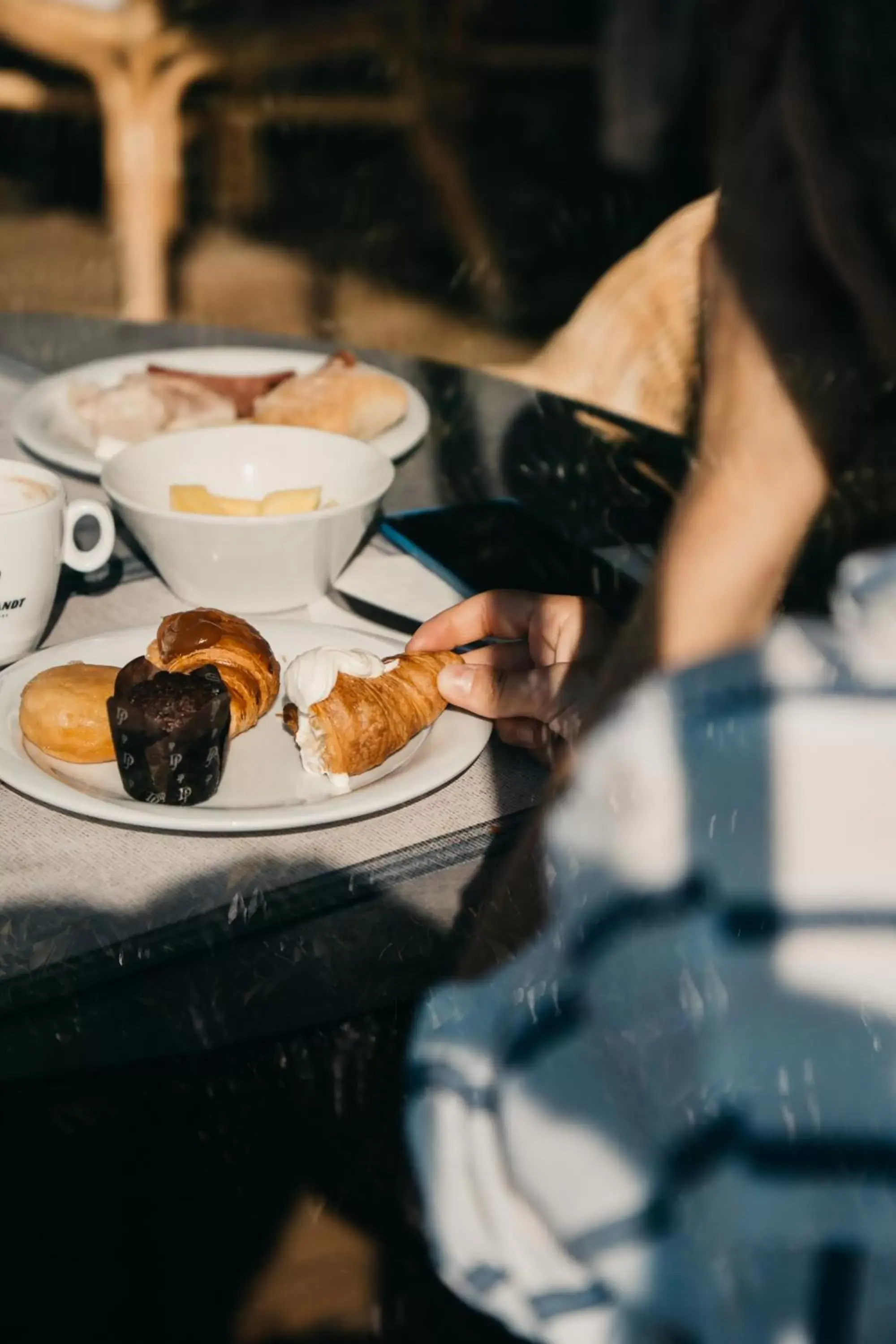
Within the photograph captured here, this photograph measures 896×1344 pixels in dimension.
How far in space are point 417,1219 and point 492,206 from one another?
183 inches

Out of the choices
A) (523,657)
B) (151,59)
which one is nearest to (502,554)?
(523,657)

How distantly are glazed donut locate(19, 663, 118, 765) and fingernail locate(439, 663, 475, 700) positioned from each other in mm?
131

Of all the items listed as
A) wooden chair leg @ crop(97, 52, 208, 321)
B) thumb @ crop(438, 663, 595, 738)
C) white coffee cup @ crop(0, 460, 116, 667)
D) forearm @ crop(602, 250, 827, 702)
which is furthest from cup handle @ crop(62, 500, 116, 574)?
wooden chair leg @ crop(97, 52, 208, 321)

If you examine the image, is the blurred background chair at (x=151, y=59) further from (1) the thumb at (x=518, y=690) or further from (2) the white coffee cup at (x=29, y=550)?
(1) the thumb at (x=518, y=690)

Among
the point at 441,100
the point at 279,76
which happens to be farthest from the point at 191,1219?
the point at 279,76

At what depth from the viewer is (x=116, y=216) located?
8.38 ft

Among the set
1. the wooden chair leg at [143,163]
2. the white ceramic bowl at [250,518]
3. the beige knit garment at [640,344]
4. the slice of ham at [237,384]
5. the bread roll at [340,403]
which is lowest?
the wooden chair leg at [143,163]

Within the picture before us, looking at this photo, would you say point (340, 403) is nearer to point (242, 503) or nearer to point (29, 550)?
point (242, 503)

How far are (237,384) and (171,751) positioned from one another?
0.53 m

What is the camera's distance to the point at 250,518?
624mm

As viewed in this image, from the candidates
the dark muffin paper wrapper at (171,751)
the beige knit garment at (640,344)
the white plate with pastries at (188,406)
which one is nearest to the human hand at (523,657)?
the dark muffin paper wrapper at (171,751)

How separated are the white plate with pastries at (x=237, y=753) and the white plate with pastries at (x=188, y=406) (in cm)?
30

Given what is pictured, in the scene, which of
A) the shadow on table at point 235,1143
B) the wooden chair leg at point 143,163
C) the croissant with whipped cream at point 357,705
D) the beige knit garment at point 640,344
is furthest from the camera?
the wooden chair leg at point 143,163

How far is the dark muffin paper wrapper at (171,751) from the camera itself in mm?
478
